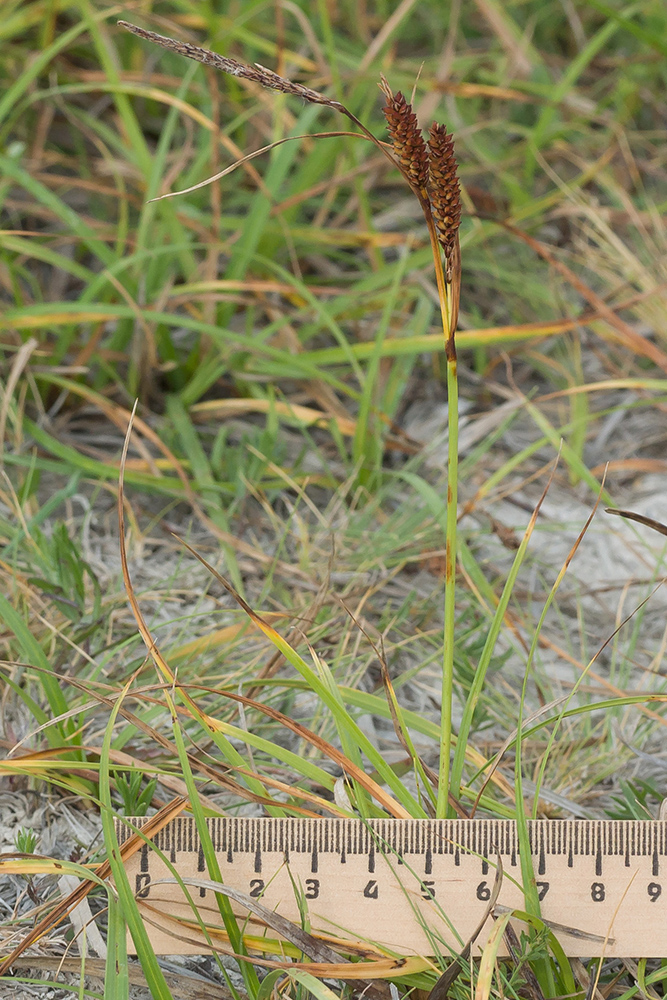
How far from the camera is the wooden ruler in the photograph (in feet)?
3.09

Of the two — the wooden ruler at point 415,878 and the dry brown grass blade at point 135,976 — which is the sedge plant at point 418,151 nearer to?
the wooden ruler at point 415,878

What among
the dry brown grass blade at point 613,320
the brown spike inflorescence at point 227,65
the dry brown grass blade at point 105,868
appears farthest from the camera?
the dry brown grass blade at point 613,320

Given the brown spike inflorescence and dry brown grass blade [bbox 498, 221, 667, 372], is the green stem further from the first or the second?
dry brown grass blade [bbox 498, 221, 667, 372]

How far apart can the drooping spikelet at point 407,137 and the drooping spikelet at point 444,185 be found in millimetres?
10

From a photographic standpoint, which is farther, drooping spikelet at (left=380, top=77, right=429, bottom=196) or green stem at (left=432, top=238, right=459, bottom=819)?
green stem at (left=432, top=238, right=459, bottom=819)

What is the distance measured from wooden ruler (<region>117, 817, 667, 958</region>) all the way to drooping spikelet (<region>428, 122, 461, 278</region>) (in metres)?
0.61

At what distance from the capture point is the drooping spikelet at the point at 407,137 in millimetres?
715

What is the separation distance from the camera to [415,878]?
37.5 inches

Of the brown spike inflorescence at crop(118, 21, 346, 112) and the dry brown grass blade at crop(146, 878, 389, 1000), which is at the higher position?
the brown spike inflorescence at crop(118, 21, 346, 112)

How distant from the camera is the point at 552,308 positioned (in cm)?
213

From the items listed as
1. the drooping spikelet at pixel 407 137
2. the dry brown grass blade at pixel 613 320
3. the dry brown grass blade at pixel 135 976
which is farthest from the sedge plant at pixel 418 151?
the dry brown grass blade at pixel 613 320

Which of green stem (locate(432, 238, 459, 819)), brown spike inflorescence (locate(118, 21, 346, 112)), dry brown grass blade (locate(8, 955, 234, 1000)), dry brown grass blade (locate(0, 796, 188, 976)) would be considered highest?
brown spike inflorescence (locate(118, 21, 346, 112))

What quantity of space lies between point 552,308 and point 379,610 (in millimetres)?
1004

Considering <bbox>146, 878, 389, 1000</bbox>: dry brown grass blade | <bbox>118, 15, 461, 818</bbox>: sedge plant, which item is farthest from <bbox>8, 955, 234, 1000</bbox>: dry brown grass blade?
<bbox>118, 15, 461, 818</bbox>: sedge plant
